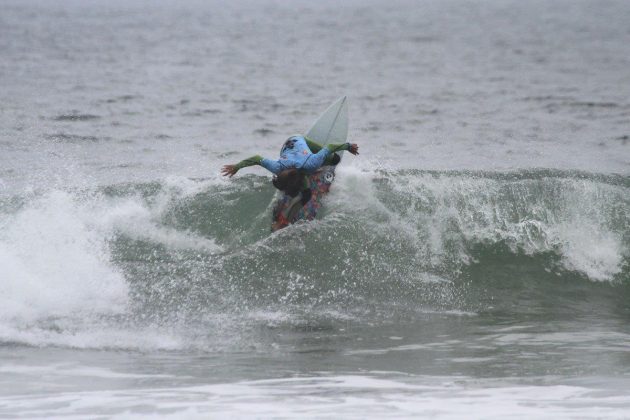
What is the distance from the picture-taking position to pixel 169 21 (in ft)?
213

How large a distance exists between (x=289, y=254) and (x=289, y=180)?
34.2 inches

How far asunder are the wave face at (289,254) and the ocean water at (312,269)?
3 cm

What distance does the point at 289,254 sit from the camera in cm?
1084

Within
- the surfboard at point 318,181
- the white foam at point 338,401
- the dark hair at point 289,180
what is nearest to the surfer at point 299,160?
the dark hair at point 289,180

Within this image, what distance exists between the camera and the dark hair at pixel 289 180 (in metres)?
10.7

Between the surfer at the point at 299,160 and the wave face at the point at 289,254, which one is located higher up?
the surfer at the point at 299,160

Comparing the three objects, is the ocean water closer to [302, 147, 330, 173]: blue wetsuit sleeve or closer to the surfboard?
the surfboard

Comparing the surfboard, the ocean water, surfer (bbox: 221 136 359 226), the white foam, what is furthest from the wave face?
the white foam

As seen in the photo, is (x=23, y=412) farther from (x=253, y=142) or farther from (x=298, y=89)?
(x=298, y=89)

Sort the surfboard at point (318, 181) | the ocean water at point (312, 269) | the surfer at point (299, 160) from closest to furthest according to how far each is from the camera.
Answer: the ocean water at point (312, 269) < the surfer at point (299, 160) < the surfboard at point (318, 181)

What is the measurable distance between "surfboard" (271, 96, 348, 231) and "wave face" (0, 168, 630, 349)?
17 cm

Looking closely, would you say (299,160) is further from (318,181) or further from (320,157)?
(318,181)

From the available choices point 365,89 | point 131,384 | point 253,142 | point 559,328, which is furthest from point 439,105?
point 131,384

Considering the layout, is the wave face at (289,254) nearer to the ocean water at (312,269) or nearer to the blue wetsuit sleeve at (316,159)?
the ocean water at (312,269)
